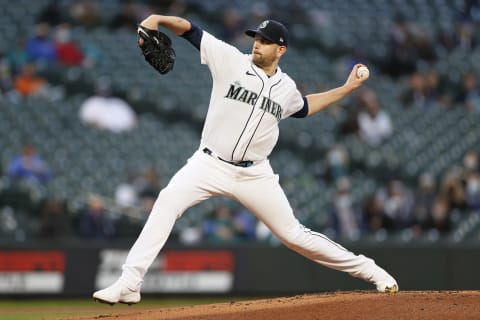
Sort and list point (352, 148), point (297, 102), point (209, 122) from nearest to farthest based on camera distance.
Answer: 1. point (209, 122)
2. point (297, 102)
3. point (352, 148)

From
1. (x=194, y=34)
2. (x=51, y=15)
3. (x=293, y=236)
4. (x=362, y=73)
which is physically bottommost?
(x=51, y=15)

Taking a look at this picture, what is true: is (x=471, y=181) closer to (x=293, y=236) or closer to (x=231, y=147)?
(x=293, y=236)

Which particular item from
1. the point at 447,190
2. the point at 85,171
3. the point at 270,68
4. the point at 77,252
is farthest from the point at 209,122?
the point at 447,190

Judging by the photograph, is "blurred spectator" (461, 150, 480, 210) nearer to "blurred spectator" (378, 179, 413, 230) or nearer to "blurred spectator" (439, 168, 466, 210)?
"blurred spectator" (439, 168, 466, 210)

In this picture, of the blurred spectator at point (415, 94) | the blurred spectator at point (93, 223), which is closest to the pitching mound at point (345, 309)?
the blurred spectator at point (93, 223)

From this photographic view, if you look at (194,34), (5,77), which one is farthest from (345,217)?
(194,34)

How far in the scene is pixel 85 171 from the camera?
12.3m

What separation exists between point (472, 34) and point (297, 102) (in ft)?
38.1

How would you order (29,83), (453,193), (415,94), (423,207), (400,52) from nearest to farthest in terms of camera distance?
(423,207), (453,193), (29,83), (415,94), (400,52)

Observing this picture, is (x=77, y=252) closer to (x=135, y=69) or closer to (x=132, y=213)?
(x=132, y=213)

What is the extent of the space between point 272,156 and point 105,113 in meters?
2.58

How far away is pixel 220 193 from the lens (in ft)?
19.0

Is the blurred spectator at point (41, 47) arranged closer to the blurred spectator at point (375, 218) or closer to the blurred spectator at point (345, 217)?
the blurred spectator at point (345, 217)

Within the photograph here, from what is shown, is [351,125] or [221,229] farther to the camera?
[351,125]
